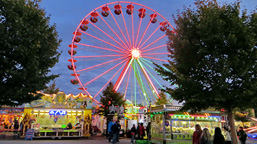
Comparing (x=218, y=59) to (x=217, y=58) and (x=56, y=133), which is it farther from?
(x=56, y=133)

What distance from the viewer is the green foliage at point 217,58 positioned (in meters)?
8.15

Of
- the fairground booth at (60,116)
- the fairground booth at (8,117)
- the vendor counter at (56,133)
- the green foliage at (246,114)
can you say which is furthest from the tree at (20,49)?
the green foliage at (246,114)

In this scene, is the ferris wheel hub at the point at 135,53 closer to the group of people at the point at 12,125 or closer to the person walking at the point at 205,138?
the group of people at the point at 12,125

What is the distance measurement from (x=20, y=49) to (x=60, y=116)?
13855 mm

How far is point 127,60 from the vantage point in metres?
22.6

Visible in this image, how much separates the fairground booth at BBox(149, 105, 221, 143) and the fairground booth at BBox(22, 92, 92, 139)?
768 cm

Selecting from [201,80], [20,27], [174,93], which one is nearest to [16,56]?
[20,27]

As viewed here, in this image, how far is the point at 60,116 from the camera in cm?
2017

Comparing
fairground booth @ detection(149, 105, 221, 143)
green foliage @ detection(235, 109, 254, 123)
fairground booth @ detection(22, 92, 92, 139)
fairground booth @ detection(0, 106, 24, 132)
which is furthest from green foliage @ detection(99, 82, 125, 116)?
green foliage @ detection(235, 109, 254, 123)

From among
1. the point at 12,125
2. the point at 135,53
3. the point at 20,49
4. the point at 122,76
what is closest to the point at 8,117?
the point at 12,125

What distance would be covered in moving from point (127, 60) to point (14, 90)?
15.3 m

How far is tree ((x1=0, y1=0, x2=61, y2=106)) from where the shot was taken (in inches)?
306

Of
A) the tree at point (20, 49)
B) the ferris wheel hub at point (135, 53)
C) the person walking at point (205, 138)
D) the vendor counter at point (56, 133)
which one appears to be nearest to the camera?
the person walking at point (205, 138)

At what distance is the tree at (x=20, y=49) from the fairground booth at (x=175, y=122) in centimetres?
858
